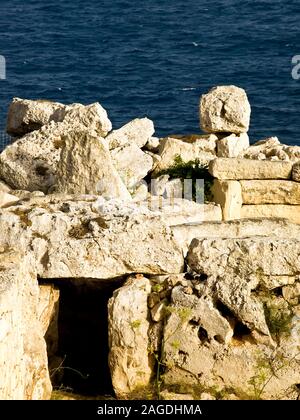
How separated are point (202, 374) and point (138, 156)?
6.38m

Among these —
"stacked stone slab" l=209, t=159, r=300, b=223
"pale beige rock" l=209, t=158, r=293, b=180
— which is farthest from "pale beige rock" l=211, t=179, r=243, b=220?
"pale beige rock" l=209, t=158, r=293, b=180

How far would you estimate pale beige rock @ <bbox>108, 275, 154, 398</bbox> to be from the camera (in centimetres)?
1324

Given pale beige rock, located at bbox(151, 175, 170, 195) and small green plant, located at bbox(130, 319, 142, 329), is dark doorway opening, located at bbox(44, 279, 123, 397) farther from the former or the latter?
pale beige rock, located at bbox(151, 175, 170, 195)

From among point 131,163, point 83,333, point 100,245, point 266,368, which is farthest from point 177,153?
point 266,368

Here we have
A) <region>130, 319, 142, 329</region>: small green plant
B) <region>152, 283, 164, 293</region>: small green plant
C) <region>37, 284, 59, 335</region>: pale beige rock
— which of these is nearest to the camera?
<region>130, 319, 142, 329</region>: small green plant

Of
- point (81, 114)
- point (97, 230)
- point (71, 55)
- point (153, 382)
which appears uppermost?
point (71, 55)

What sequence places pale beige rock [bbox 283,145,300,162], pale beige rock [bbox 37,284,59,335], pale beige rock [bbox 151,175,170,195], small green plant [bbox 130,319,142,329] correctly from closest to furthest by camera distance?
1. small green plant [bbox 130,319,142,329]
2. pale beige rock [bbox 37,284,59,335]
3. pale beige rock [bbox 151,175,170,195]
4. pale beige rock [bbox 283,145,300,162]

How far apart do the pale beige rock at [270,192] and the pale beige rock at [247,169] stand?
113 mm

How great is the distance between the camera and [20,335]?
11773 millimetres

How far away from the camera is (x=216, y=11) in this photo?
72.1 metres

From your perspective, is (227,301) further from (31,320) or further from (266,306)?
(31,320)

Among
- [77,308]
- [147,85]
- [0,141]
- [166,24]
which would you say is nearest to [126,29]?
[166,24]

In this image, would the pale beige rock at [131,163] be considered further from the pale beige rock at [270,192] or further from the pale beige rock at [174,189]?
the pale beige rock at [270,192]

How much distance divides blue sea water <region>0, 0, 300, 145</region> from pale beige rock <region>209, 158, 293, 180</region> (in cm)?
2439
